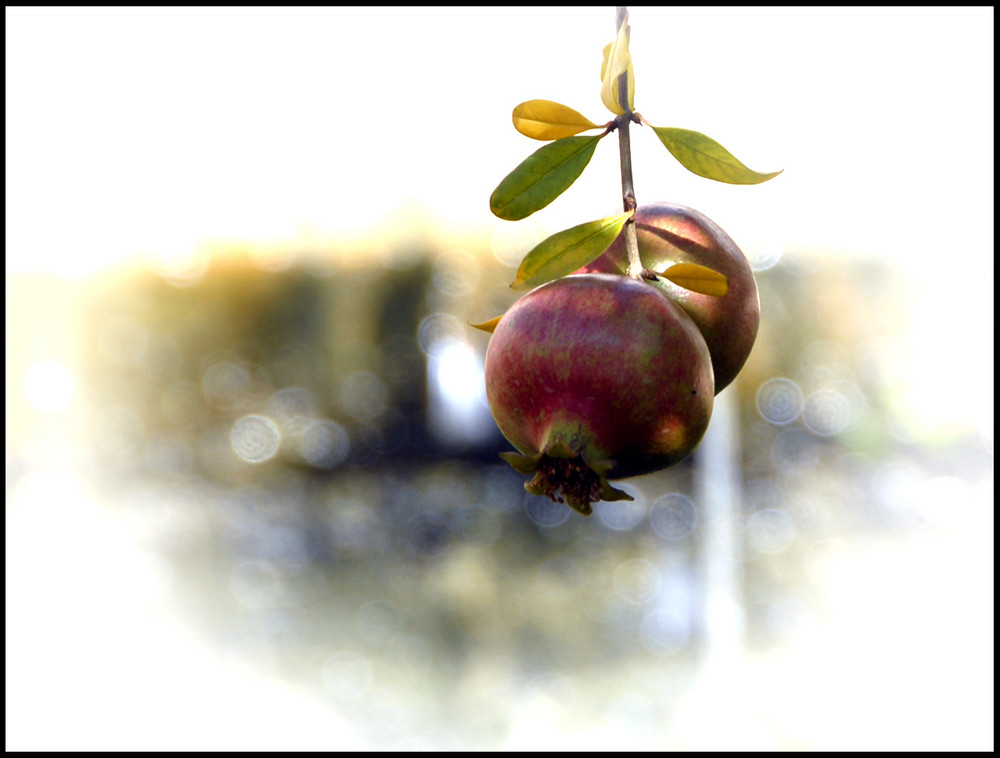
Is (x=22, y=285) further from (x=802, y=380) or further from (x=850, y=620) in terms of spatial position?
(x=850, y=620)

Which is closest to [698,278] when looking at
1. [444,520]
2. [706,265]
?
[706,265]

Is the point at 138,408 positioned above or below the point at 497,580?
above

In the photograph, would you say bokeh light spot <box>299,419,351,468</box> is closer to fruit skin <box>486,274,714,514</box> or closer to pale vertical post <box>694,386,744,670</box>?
pale vertical post <box>694,386,744,670</box>

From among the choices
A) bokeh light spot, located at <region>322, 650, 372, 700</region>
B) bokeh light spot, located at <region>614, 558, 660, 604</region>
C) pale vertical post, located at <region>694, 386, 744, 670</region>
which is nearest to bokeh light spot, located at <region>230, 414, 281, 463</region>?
bokeh light spot, located at <region>322, 650, 372, 700</region>

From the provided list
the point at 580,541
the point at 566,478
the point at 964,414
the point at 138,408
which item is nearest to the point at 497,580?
the point at 580,541

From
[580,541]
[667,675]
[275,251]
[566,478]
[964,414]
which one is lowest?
[667,675]

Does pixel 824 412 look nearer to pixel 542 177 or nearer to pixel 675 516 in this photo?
pixel 675 516
